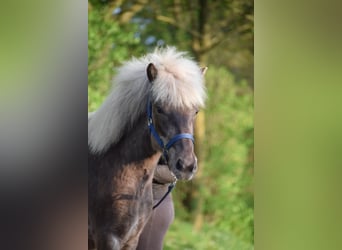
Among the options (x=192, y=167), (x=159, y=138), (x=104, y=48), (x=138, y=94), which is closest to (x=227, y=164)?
(x=192, y=167)

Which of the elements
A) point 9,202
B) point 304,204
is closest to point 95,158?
point 9,202

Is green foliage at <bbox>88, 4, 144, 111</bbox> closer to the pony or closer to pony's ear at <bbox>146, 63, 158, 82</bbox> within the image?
the pony

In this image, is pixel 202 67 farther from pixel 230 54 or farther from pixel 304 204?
pixel 304 204

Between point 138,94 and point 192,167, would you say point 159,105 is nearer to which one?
point 138,94

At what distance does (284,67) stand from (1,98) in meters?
1.80

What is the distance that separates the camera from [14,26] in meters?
2.85

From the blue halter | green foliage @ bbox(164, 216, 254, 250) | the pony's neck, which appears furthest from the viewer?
green foliage @ bbox(164, 216, 254, 250)

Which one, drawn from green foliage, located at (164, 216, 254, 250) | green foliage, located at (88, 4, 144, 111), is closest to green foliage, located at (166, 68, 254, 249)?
green foliage, located at (164, 216, 254, 250)

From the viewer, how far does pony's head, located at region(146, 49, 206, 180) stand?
9.78 ft

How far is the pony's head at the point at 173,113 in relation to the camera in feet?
9.78

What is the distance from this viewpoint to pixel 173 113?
2.99 meters

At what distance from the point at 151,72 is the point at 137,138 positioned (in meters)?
0.40

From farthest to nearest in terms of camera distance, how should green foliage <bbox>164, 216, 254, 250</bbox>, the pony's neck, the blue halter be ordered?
green foliage <bbox>164, 216, 254, 250</bbox> < the pony's neck < the blue halter

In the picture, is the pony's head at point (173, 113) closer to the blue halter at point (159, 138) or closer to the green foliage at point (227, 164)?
the blue halter at point (159, 138)
